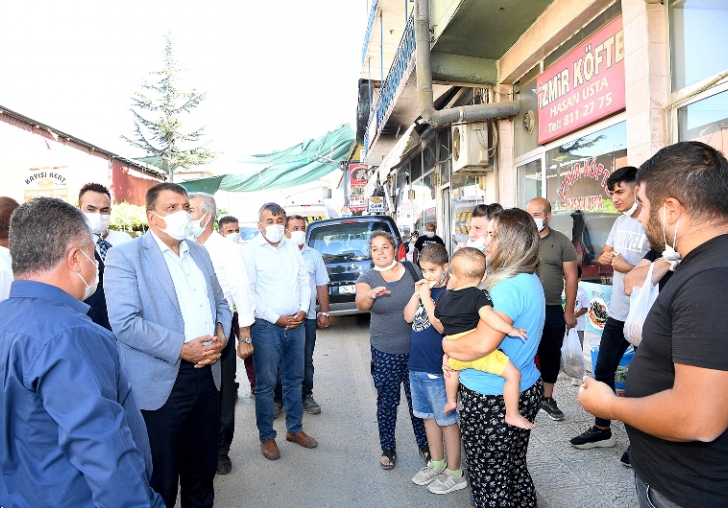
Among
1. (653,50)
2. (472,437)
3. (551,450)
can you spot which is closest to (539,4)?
(653,50)

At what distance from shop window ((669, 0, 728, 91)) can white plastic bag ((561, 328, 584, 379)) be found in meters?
2.67

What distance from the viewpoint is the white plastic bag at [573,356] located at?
5141mm

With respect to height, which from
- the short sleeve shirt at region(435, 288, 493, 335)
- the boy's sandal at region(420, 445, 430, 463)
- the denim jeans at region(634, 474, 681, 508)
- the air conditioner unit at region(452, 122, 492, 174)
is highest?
the air conditioner unit at region(452, 122, 492, 174)

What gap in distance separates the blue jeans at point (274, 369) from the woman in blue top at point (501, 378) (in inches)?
75.5

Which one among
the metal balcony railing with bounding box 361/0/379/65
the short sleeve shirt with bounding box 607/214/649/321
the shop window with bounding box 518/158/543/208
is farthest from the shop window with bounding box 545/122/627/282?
the metal balcony railing with bounding box 361/0/379/65

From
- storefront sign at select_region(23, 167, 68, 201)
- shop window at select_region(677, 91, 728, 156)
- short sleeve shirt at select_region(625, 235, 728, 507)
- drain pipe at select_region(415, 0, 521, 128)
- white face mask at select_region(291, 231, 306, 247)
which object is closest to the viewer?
short sleeve shirt at select_region(625, 235, 728, 507)

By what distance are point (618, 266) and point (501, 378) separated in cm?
177

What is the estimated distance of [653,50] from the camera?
14.5 feet

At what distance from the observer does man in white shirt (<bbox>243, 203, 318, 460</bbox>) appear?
390 cm

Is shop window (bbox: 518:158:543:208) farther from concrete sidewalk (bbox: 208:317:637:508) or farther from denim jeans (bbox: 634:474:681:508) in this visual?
denim jeans (bbox: 634:474:681:508)

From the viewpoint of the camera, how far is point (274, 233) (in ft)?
13.5

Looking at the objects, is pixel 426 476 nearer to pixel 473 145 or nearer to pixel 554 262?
pixel 554 262

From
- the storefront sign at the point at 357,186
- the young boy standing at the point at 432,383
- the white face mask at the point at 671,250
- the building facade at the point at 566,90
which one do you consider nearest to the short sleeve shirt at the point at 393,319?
the young boy standing at the point at 432,383

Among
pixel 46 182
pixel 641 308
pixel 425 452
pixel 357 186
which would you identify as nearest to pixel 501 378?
pixel 641 308
